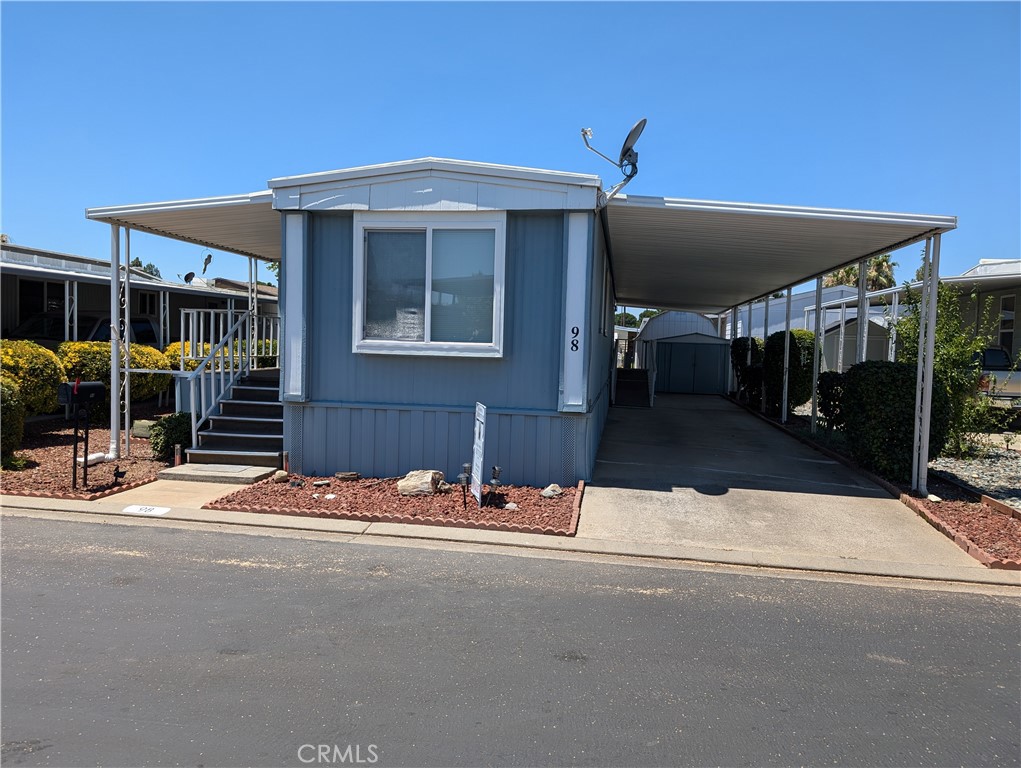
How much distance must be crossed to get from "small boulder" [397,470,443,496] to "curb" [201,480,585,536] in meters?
0.66

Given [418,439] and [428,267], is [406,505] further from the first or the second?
[428,267]

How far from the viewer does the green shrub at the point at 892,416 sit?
8.15 metres

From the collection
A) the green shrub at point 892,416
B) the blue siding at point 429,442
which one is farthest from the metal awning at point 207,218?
the green shrub at point 892,416

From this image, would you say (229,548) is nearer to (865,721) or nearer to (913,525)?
(865,721)

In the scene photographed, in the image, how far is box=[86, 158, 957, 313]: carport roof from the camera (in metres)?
7.62

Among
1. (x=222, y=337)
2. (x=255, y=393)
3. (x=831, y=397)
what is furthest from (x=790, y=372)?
(x=222, y=337)

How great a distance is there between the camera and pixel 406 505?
23.7ft

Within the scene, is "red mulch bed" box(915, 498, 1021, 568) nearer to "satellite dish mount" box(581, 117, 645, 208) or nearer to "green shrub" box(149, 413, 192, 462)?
"satellite dish mount" box(581, 117, 645, 208)

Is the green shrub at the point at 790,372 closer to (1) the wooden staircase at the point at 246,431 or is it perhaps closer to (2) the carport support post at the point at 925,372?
(2) the carport support post at the point at 925,372

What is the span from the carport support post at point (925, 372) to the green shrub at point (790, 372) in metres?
6.84

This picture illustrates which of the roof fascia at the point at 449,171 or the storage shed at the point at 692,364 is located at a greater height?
the roof fascia at the point at 449,171

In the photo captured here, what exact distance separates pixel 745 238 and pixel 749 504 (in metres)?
Result: 3.54

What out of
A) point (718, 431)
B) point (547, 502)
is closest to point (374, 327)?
point (547, 502)

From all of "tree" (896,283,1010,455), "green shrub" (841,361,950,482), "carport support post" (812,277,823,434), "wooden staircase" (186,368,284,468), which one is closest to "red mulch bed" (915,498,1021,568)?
"green shrub" (841,361,950,482)
